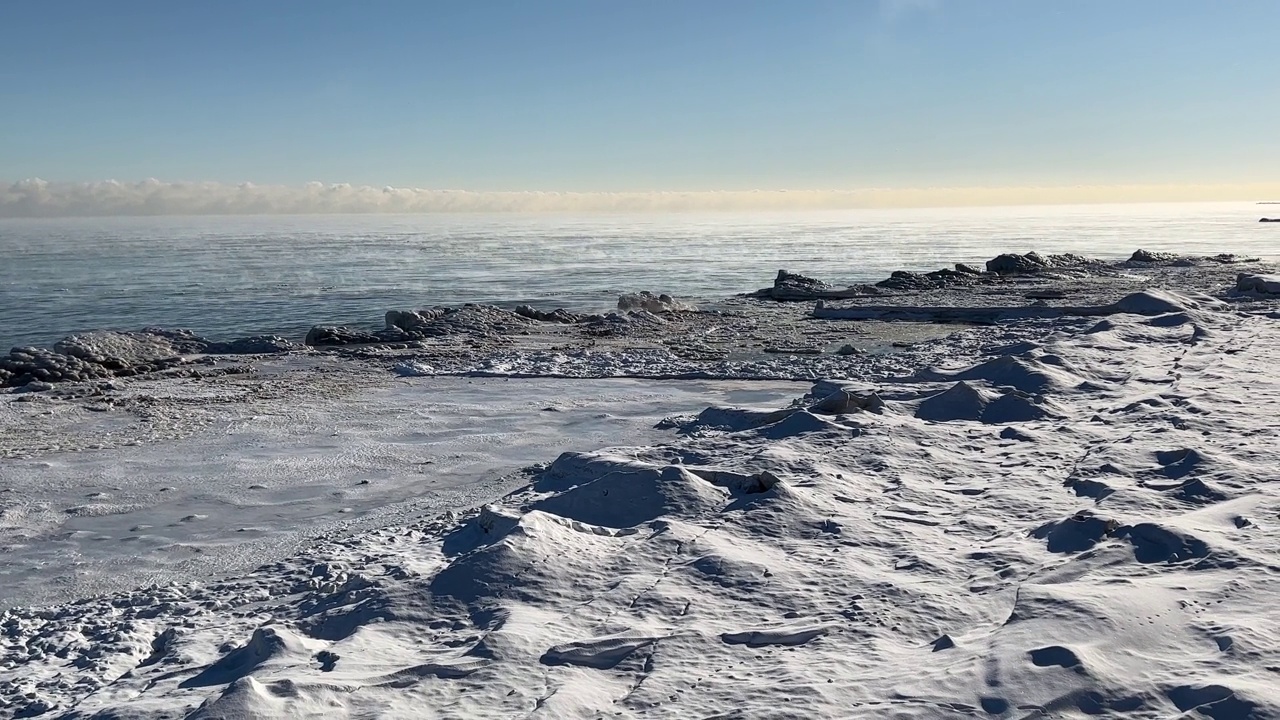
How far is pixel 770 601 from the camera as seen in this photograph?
4.39 meters

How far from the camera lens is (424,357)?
1495 cm

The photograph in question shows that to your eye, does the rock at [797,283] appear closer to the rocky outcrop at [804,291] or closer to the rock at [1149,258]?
the rocky outcrop at [804,291]

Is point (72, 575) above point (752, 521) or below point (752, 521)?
below

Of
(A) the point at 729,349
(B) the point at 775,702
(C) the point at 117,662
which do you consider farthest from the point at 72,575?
(A) the point at 729,349

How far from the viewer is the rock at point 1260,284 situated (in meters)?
18.9

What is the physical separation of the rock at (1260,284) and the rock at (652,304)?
1204cm

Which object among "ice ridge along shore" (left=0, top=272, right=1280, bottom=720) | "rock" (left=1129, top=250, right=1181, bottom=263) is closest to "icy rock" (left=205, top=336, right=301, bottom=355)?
"ice ridge along shore" (left=0, top=272, right=1280, bottom=720)

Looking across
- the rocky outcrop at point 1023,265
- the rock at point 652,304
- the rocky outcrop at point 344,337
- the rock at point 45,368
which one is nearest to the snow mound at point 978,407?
the rocky outcrop at point 344,337

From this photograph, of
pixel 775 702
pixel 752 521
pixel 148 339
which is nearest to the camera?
pixel 775 702

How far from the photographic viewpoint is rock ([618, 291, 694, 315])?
22.7 meters

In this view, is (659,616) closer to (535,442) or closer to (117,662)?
(117,662)

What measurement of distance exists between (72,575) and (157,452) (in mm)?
3356

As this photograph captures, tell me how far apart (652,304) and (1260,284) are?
1298 cm

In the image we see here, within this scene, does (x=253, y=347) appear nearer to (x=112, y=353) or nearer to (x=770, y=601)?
(x=112, y=353)
